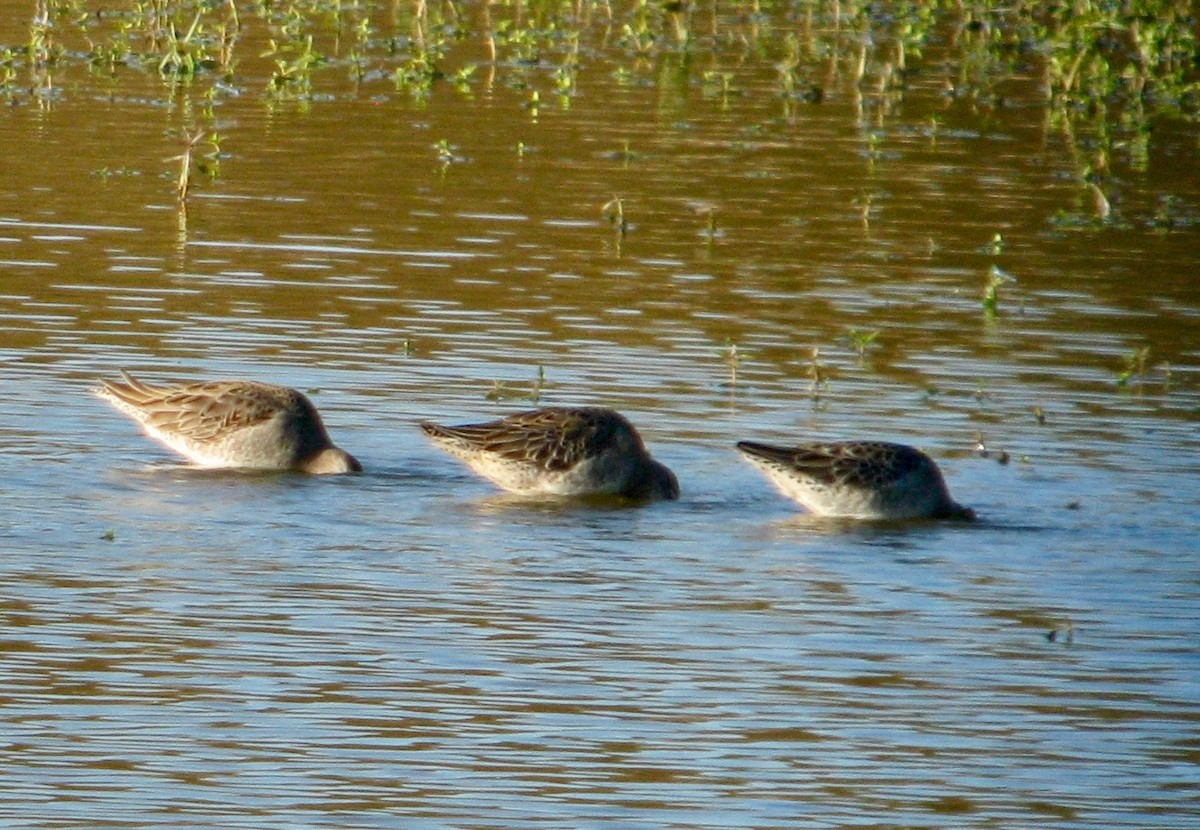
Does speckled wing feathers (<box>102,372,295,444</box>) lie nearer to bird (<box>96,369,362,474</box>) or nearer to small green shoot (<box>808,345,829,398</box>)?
bird (<box>96,369,362,474</box>)

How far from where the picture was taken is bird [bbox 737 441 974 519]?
38.9 feet

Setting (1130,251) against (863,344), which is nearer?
(863,344)

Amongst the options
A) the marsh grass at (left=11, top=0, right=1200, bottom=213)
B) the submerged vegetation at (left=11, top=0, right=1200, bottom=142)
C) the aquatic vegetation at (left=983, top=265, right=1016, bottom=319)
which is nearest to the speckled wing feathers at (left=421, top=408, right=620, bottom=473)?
the aquatic vegetation at (left=983, top=265, right=1016, bottom=319)

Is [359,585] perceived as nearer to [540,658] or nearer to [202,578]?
[202,578]

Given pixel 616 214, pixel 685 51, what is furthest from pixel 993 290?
pixel 685 51

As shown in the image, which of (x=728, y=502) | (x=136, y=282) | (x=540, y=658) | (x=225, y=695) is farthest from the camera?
(x=136, y=282)

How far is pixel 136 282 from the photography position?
16625 mm

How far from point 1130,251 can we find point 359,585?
35.8 ft

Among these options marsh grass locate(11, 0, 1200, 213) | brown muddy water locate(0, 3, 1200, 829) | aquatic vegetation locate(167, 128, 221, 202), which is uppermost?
marsh grass locate(11, 0, 1200, 213)

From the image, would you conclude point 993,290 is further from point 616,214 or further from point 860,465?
point 860,465

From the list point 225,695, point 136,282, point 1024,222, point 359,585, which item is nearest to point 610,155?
point 1024,222

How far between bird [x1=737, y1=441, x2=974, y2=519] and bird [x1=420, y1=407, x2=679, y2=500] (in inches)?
21.7

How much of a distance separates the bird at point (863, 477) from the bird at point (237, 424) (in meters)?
2.15

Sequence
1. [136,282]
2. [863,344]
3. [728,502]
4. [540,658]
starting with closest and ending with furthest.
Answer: [540,658], [728,502], [863,344], [136,282]
